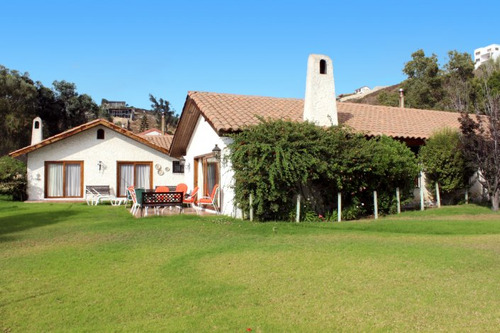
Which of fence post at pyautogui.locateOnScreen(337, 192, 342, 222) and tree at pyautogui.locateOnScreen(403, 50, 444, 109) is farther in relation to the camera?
tree at pyautogui.locateOnScreen(403, 50, 444, 109)

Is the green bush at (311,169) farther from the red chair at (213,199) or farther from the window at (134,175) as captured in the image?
the window at (134,175)

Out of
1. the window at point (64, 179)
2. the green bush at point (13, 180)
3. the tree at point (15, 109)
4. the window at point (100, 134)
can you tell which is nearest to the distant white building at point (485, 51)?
the tree at point (15, 109)

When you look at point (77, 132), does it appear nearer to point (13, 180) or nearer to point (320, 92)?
point (13, 180)

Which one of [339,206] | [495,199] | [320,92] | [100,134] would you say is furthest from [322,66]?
[100,134]

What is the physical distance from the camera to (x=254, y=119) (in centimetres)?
1418

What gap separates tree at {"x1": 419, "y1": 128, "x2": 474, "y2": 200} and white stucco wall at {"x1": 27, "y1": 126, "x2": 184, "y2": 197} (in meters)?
14.4

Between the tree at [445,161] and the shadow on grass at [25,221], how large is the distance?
43.0 feet

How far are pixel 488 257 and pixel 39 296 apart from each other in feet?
23.2

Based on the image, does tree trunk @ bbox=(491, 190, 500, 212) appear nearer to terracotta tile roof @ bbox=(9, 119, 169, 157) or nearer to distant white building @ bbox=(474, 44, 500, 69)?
terracotta tile roof @ bbox=(9, 119, 169, 157)

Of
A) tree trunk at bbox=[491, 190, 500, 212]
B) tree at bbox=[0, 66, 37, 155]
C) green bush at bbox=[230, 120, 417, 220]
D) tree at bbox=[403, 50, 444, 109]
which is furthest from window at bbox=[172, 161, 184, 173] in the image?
tree at bbox=[403, 50, 444, 109]

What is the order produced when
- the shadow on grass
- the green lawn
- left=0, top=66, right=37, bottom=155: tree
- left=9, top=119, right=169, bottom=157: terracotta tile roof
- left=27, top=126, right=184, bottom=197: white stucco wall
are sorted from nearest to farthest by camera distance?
the green lawn → the shadow on grass → left=9, top=119, right=169, bottom=157: terracotta tile roof → left=27, top=126, right=184, bottom=197: white stucco wall → left=0, top=66, right=37, bottom=155: tree

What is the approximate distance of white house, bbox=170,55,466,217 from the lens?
45.2ft

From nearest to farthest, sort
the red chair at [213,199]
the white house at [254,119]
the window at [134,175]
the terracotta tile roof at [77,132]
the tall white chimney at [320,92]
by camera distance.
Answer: the red chair at [213,199], the white house at [254,119], the tall white chimney at [320,92], the terracotta tile roof at [77,132], the window at [134,175]

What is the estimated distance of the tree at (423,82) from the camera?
4272 centimetres
